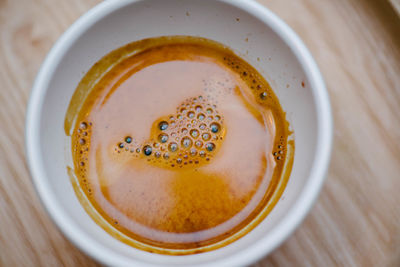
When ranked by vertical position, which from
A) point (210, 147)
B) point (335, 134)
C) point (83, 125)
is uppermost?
point (83, 125)

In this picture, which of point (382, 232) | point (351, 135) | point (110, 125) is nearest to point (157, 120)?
point (110, 125)

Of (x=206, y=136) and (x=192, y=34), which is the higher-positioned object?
(x=192, y=34)

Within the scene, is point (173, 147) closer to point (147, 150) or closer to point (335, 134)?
point (147, 150)

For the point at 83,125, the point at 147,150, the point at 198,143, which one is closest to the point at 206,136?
the point at 198,143

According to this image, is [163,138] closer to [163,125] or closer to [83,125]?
[163,125]

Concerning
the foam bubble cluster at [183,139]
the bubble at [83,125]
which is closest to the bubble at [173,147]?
the foam bubble cluster at [183,139]

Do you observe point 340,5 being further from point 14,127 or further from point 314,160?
point 14,127
